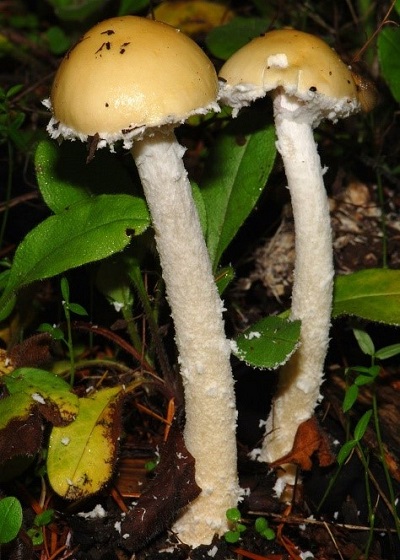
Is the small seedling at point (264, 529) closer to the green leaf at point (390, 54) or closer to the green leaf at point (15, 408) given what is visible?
the green leaf at point (15, 408)

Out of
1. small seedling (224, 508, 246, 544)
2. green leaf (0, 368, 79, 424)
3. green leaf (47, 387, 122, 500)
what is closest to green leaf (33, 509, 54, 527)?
green leaf (47, 387, 122, 500)

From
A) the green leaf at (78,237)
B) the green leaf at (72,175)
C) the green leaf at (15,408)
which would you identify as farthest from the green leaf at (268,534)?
the green leaf at (72,175)

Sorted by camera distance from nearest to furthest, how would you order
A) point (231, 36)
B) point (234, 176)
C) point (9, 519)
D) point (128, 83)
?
point (128, 83) → point (9, 519) → point (234, 176) → point (231, 36)

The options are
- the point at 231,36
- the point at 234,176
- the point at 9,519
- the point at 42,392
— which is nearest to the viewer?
the point at 9,519

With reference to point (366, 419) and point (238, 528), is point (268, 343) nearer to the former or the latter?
point (366, 419)

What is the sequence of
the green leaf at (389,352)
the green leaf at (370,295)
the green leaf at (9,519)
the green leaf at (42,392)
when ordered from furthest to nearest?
1. the green leaf at (370,295)
2. the green leaf at (389,352)
3. the green leaf at (42,392)
4. the green leaf at (9,519)

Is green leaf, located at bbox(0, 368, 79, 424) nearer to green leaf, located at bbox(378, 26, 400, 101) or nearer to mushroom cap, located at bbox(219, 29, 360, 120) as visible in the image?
mushroom cap, located at bbox(219, 29, 360, 120)

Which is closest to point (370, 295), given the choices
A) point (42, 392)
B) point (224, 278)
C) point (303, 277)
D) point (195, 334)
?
point (303, 277)
